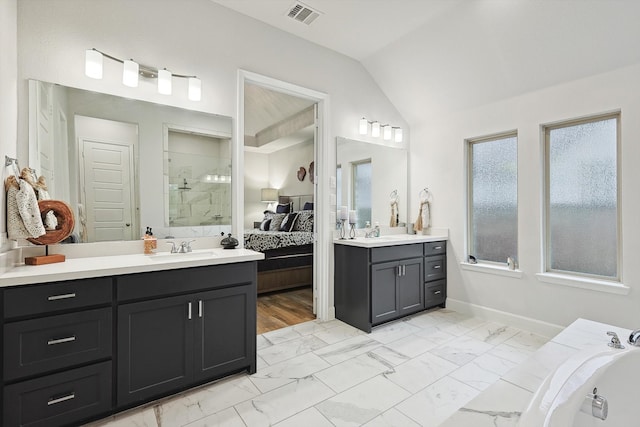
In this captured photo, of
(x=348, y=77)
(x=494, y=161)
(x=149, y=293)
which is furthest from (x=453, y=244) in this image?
(x=149, y=293)

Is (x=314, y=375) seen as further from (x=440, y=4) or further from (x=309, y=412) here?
(x=440, y=4)

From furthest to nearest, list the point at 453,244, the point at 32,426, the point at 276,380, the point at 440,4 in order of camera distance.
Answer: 1. the point at 453,244
2. the point at 440,4
3. the point at 276,380
4. the point at 32,426

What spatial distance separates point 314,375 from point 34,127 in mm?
2465

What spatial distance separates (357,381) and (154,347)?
1332mm

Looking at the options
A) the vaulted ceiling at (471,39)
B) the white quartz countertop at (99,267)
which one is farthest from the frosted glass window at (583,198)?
the white quartz countertop at (99,267)

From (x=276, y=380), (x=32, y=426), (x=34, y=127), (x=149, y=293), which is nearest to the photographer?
(x=32, y=426)

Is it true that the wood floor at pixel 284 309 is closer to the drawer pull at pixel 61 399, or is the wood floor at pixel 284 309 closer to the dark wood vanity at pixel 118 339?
the dark wood vanity at pixel 118 339

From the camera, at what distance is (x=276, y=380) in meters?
2.14

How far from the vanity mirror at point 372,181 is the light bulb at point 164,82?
172cm

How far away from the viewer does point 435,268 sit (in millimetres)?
3602

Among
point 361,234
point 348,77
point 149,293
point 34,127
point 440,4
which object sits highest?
point 440,4

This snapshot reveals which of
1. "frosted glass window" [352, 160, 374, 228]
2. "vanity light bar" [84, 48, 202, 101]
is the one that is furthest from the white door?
"frosted glass window" [352, 160, 374, 228]

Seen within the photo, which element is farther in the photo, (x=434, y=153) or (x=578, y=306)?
(x=434, y=153)

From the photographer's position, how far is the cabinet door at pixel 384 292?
299 cm
